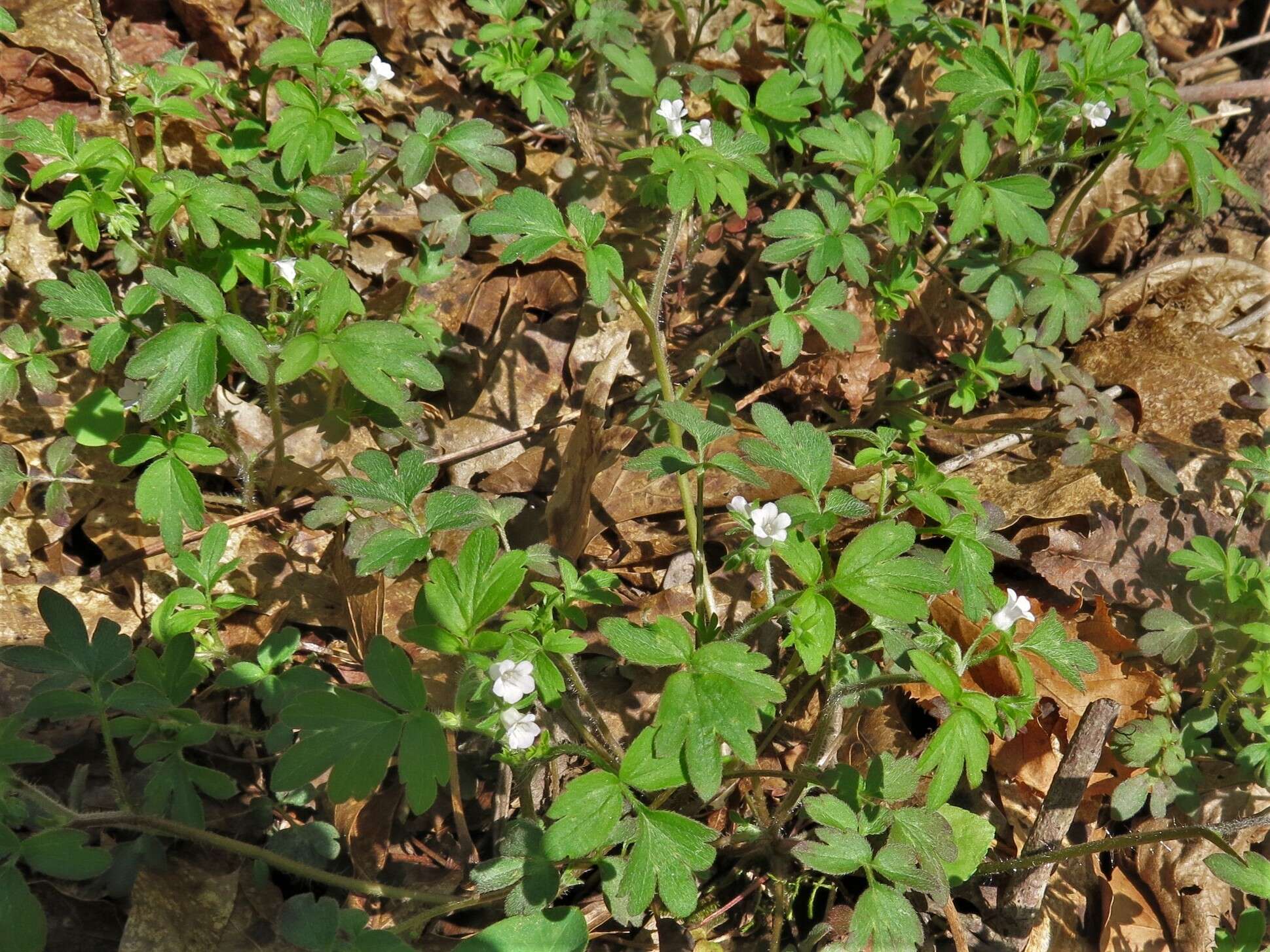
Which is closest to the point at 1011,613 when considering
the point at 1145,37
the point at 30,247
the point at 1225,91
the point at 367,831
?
the point at 367,831

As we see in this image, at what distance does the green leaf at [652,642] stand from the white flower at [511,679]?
0.57 feet

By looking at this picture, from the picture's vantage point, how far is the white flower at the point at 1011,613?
2211 mm

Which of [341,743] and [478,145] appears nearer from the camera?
[341,743]

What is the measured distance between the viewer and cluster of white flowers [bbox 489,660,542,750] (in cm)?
181

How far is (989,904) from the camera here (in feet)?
8.50

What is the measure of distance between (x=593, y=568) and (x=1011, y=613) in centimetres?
122

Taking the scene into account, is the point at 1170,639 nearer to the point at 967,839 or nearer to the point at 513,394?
the point at 967,839

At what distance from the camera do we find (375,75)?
3010 mm

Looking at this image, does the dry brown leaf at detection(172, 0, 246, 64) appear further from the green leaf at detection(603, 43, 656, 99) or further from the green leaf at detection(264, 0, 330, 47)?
the green leaf at detection(603, 43, 656, 99)

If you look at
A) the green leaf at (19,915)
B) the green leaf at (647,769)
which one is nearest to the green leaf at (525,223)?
the green leaf at (647,769)

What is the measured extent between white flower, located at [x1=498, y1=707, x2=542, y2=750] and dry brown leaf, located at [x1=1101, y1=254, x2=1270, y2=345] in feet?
10.4

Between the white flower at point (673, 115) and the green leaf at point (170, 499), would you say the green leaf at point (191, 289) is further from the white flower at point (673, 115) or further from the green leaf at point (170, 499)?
the white flower at point (673, 115)

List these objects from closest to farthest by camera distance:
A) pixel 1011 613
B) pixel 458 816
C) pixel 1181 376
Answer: pixel 1011 613
pixel 458 816
pixel 1181 376

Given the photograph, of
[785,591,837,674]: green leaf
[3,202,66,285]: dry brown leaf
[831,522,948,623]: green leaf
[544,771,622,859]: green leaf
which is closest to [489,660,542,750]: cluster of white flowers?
[544,771,622,859]: green leaf
